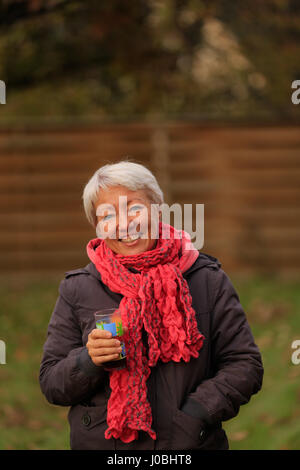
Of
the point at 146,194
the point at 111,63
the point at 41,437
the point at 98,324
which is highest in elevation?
the point at 111,63

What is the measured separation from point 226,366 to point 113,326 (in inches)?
18.8

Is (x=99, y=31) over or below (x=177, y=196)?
over

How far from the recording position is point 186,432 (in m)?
2.47

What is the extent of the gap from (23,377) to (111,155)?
3.93m

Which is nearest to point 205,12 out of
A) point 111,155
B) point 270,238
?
point 111,155

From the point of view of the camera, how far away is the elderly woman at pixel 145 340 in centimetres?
247

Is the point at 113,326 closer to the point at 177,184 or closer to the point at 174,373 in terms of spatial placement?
the point at 174,373

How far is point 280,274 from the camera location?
940 centimetres

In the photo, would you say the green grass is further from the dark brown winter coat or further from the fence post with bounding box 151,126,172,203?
the dark brown winter coat

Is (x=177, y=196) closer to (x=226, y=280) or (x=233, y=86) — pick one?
(x=233, y=86)

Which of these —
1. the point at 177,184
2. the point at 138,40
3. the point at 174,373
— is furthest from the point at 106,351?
the point at 177,184

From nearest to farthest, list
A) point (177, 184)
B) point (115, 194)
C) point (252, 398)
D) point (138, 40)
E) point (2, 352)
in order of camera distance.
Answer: point (115, 194), point (252, 398), point (2, 352), point (138, 40), point (177, 184)

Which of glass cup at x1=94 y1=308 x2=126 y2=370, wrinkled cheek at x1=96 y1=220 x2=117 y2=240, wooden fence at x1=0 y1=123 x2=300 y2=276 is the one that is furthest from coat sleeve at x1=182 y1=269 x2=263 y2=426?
wooden fence at x1=0 y1=123 x2=300 y2=276
